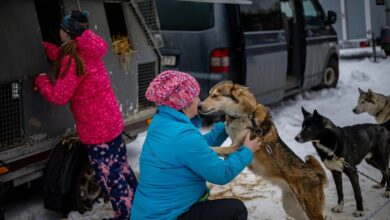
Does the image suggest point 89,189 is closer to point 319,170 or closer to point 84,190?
point 84,190

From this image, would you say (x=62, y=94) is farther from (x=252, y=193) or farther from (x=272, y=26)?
(x=272, y=26)

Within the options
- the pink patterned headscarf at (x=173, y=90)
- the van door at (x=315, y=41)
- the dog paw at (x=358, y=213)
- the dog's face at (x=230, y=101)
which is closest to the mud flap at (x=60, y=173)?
the dog's face at (x=230, y=101)

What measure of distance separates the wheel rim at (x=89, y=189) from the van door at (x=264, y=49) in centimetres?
327

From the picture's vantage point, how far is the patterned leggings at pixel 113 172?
13.1ft

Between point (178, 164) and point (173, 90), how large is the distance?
411 mm

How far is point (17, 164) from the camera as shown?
382 centimetres

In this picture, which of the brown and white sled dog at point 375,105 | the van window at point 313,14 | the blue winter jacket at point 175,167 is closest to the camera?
the blue winter jacket at point 175,167

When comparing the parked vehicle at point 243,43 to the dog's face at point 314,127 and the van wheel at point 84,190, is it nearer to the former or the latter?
the dog's face at point 314,127

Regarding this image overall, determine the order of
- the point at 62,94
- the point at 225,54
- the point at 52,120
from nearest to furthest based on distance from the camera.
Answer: the point at 62,94 < the point at 52,120 < the point at 225,54

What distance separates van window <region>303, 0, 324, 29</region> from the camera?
8.96 meters

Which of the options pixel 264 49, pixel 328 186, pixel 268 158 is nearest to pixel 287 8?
pixel 264 49

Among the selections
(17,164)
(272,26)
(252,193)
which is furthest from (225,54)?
(17,164)

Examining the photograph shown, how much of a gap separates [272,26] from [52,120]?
15.4 feet

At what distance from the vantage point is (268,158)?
3732 mm
